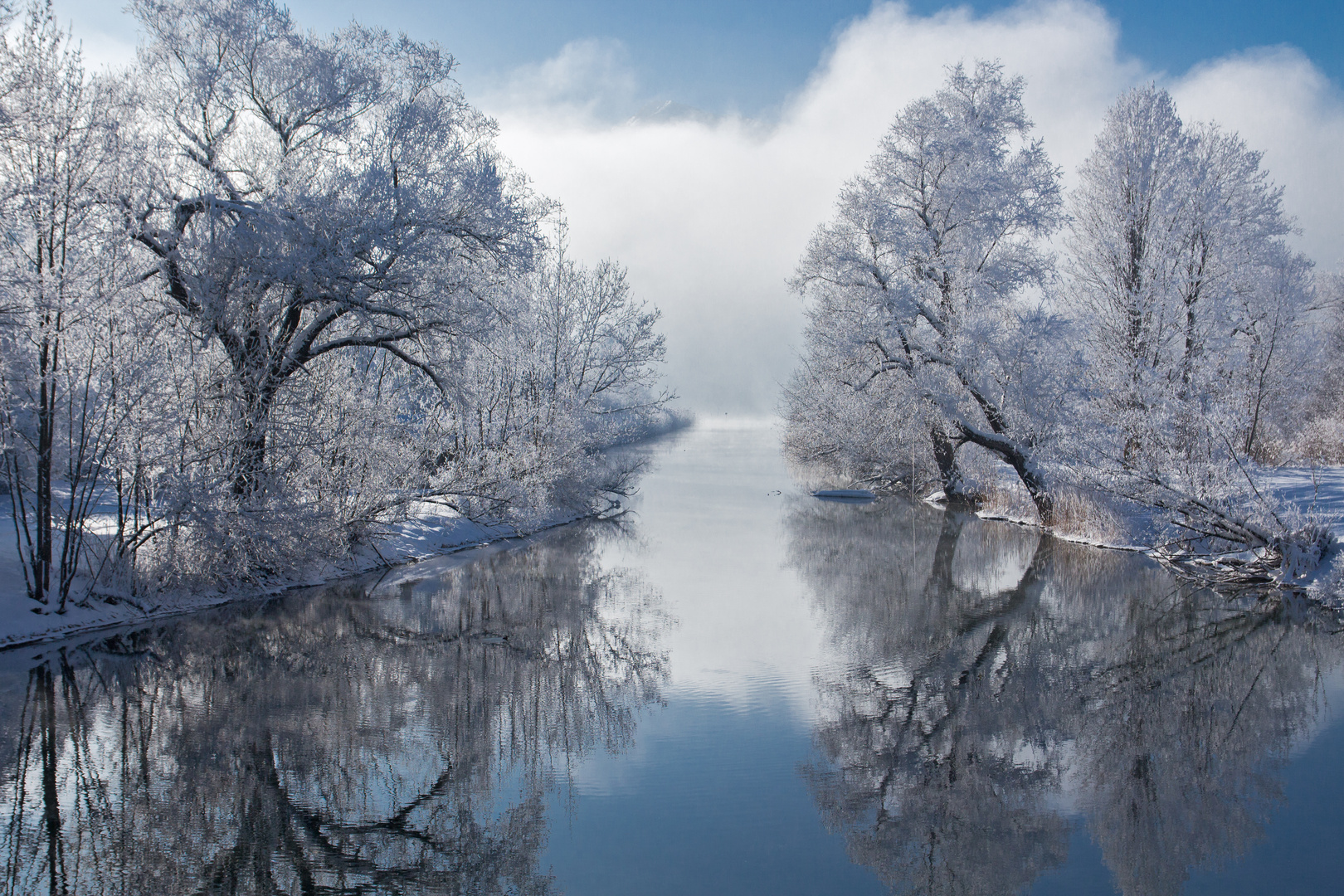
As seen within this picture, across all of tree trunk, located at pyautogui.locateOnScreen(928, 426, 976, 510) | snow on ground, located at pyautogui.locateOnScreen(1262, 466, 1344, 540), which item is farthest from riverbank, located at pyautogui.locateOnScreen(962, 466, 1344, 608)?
tree trunk, located at pyautogui.locateOnScreen(928, 426, 976, 510)

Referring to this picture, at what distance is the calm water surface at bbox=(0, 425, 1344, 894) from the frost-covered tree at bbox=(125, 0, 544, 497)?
400cm

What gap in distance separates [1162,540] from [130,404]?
16.0 metres

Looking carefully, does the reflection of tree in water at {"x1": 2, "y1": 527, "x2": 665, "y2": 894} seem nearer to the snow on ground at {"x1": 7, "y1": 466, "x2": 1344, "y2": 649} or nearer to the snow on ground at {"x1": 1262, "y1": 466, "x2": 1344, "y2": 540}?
the snow on ground at {"x1": 7, "y1": 466, "x2": 1344, "y2": 649}

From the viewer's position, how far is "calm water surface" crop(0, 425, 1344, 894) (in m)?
4.85

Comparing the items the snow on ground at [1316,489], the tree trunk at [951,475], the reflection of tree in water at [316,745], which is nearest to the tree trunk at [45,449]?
the reflection of tree in water at [316,745]

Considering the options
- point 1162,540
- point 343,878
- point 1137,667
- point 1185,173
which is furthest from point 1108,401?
point 343,878

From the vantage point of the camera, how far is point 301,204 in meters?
12.0

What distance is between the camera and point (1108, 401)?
57.3 ft

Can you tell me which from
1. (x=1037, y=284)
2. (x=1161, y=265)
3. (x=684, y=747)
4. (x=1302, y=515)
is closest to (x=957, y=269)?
(x=1037, y=284)

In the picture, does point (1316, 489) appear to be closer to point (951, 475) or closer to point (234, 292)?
point (951, 475)

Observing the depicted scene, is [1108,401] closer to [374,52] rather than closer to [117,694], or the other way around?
[374,52]

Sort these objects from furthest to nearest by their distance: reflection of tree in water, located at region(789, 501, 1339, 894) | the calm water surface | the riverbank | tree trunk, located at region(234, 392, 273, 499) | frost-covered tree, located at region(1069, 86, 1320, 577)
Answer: frost-covered tree, located at region(1069, 86, 1320, 577) → the riverbank → tree trunk, located at region(234, 392, 273, 499) → reflection of tree in water, located at region(789, 501, 1339, 894) → the calm water surface

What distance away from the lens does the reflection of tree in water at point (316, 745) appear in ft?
15.5

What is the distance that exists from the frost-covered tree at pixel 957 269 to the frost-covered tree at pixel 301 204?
9.46m
